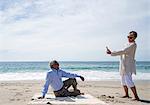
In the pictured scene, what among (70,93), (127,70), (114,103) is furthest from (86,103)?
(127,70)

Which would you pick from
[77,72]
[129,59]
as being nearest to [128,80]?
[129,59]

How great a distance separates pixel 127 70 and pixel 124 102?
4.07 feet

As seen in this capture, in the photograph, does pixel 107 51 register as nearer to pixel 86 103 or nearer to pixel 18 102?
pixel 86 103

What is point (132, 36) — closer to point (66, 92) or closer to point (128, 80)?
point (128, 80)

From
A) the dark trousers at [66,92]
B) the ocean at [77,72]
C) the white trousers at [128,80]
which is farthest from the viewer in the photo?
the ocean at [77,72]

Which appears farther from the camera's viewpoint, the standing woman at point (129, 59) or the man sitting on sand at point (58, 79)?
the standing woman at point (129, 59)

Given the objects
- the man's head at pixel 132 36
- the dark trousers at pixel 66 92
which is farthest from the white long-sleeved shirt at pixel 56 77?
the man's head at pixel 132 36

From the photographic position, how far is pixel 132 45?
33.6ft


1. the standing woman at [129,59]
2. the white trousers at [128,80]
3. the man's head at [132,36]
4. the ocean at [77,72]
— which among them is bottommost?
the ocean at [77,72]

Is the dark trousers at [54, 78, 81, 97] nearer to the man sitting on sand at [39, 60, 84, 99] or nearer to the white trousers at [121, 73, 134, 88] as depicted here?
the man sitting on sand at [39, 60, 84, 99]

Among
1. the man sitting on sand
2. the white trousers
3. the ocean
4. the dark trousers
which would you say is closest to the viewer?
the man sitting on sand

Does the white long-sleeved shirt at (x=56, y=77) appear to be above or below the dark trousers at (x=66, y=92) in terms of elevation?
above

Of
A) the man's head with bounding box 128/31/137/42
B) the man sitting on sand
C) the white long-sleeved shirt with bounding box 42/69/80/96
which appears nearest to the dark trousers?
the man sitting on sand

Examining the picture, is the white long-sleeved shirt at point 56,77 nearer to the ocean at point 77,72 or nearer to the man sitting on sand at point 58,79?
the man sitting on sand at point 58,79
